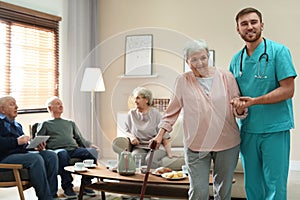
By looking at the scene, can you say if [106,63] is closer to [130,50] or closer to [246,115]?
[130,50]

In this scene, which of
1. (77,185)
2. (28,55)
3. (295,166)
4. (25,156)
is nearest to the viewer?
(25,156)

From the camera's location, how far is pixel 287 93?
202 cm

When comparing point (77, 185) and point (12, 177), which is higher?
point (12, 177)

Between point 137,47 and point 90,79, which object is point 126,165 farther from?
point 137,47

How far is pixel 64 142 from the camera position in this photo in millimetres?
3945

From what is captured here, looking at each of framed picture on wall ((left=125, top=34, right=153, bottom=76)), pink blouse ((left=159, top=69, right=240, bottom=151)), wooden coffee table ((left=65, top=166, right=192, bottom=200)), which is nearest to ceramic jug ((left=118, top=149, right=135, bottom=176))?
wooden coffee table ((left=65, top=166, right=192, bottom=200))

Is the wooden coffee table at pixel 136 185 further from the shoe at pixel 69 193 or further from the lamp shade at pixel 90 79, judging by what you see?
the lamp shade at pixel 90 79

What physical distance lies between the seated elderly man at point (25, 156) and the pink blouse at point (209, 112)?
1546 millimetres

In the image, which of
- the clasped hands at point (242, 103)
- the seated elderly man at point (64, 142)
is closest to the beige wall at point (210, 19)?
the seated elderly man at point (64, 142)

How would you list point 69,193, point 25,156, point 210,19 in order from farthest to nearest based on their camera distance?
point 210,19 → point 69,193 → point 25,156

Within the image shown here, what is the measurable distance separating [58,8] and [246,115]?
3.88 meters

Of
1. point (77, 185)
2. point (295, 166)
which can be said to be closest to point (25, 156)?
point (77, 185)

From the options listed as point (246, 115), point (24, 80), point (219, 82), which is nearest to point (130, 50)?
point (219, 82)

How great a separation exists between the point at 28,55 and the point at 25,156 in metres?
1.87
